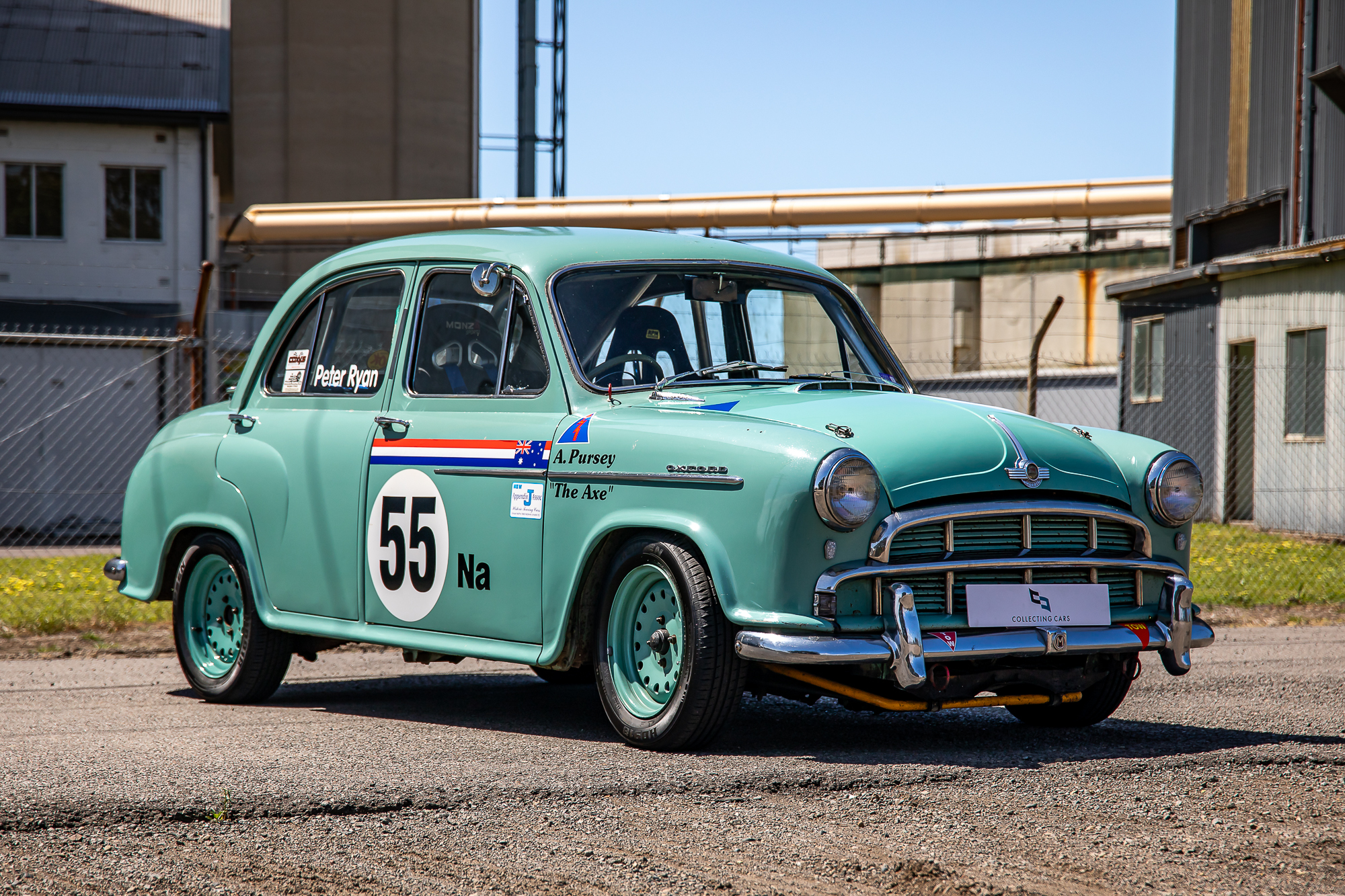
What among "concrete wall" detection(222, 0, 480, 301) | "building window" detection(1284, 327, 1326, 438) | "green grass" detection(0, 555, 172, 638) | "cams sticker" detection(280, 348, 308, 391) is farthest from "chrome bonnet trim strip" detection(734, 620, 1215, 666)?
"concrete wall" detection(222, 0, 480, 301)

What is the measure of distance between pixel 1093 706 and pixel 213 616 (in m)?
3.89

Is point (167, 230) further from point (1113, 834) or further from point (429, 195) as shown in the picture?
point (1113, 834)

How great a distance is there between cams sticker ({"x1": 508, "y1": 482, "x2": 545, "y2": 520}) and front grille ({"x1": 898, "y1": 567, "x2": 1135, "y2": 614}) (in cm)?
137

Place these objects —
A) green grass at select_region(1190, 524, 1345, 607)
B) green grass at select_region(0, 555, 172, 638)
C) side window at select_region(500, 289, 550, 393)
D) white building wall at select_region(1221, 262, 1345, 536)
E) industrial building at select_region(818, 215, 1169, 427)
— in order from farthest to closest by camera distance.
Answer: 1. industrial building at select_region(818, 215, 1169, 427)
2. white building wall at select_region(1221, 262, 1345, 536)
3. green grass at select_region(1190, 524, 1345, 607)
4. green grass at select_region(0, 555, 172, 638)
5. side window at select_region(500, 289, 550, 393)

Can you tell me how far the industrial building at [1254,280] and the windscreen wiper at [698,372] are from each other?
37.2ft

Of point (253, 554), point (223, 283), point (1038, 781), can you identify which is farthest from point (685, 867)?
point (223, 283)

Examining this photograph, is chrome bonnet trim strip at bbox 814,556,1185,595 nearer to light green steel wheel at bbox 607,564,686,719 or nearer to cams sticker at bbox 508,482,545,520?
light green steel wheel at bbox 607,564,686,719

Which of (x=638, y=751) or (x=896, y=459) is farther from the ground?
(x=896, y=459)

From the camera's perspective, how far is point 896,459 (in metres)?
4.91

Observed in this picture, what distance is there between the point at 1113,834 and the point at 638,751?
1.72 meters

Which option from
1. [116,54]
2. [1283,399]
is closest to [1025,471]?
[1283,399]

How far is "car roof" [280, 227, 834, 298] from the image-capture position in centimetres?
603

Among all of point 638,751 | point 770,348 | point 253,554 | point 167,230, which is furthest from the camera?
point 167,230

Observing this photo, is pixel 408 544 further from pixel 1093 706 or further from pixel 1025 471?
pixel 1093 706
